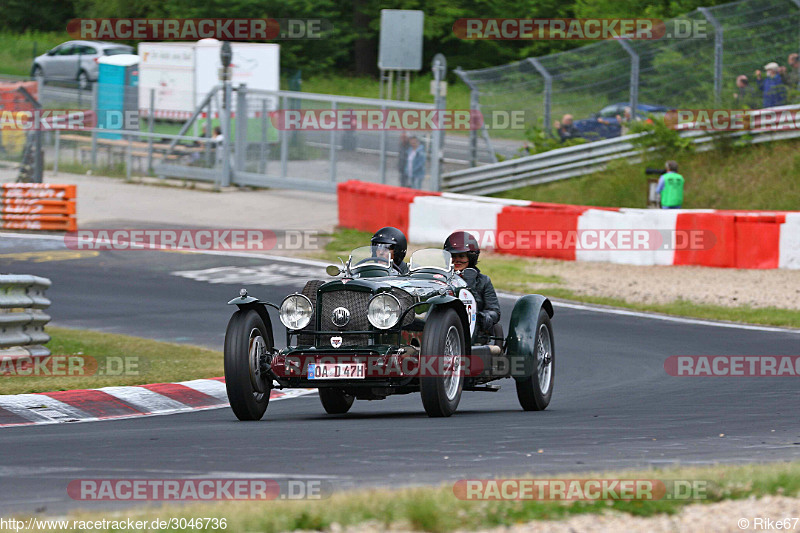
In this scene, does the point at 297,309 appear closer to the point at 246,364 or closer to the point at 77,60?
the point at 246,364

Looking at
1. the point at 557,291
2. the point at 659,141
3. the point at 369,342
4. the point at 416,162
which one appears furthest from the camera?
the point at 416,162

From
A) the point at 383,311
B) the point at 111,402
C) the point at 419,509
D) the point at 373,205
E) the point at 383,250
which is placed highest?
Answer: the point at 373,205

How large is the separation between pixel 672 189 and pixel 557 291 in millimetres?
4485

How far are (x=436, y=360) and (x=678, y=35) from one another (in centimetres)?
1609

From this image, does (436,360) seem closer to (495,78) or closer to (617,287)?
(617,287)

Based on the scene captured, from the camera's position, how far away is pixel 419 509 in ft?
16.9

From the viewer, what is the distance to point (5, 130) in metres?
30.8

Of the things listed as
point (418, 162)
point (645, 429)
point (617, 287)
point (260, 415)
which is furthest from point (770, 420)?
point (418, 162)

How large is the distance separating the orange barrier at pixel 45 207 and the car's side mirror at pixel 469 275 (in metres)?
14.4

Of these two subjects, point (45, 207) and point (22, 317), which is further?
point (45, 207)

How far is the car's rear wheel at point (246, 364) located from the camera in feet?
28.3
